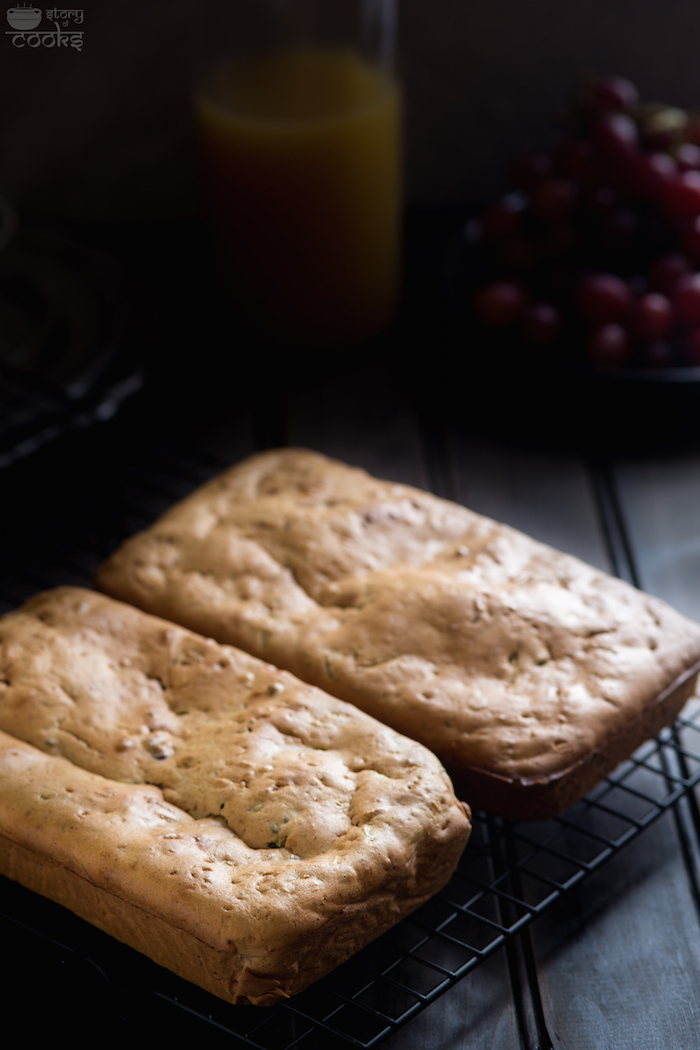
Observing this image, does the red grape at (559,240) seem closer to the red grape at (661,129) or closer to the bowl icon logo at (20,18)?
the red grape at (661,129)

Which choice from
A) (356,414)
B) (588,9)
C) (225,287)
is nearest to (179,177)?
(225,287)

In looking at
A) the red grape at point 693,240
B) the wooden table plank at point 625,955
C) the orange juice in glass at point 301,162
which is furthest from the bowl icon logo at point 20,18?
the wooden table plank at point 625,955

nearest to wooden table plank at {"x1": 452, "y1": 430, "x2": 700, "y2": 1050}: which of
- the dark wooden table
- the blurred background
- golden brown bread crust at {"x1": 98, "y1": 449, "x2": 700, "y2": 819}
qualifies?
the dark wooden table

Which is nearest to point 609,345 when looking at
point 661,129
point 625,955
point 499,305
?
point 499,305

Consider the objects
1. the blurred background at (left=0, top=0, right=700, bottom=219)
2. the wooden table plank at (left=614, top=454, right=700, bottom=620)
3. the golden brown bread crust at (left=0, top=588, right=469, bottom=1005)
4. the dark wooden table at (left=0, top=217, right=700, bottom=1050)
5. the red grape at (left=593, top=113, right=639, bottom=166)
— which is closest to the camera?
the golden brown bread crust at (left=0, top=588, right=469, bottom=1005)

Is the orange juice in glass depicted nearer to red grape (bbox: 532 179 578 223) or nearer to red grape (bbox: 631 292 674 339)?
red grape (bbox: 532 179 578 223)

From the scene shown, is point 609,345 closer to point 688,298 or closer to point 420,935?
point 688,298
